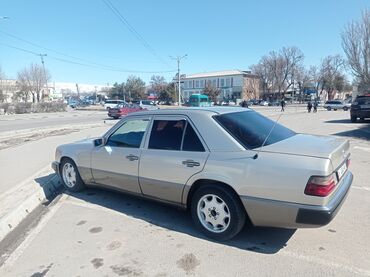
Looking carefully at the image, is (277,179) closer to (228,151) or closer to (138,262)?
(228,151)

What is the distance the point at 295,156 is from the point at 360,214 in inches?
82.4

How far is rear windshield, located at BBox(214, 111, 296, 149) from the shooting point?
370cm

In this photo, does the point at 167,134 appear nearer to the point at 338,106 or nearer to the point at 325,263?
the point at 325,263

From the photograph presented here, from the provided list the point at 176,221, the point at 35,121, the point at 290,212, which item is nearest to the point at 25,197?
the point at 176,221

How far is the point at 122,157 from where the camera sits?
4695 mm

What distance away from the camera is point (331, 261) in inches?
129

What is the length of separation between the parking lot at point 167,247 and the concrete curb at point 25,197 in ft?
0.76

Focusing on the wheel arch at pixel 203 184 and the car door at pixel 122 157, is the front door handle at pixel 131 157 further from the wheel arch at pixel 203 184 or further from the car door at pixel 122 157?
the wheel arch at pixel 203 184

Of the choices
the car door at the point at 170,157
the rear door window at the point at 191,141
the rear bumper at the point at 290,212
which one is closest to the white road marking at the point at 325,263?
the rear bumper at the point at 290,212

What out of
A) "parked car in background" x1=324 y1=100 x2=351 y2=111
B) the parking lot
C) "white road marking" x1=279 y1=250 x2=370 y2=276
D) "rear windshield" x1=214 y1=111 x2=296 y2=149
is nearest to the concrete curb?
the parking lot

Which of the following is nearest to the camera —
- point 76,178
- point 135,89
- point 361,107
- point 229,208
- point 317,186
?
point 317,186

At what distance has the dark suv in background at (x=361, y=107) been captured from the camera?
65.0 ft

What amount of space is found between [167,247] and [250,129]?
176 centimetres

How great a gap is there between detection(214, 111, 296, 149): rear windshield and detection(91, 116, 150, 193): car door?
4.13 feet
